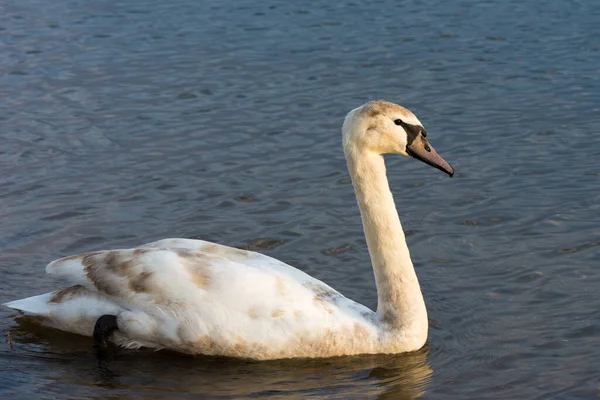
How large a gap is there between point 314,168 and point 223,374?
419 cm

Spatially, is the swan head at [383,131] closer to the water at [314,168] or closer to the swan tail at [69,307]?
the water at [314,168]

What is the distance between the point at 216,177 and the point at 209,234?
4.50 ft

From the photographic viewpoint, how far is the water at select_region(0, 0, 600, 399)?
25.6ft

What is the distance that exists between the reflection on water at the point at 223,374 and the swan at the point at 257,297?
86 millimetres

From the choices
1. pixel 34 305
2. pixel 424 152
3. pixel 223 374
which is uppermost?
pixel 424 152

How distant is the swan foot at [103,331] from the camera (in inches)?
314

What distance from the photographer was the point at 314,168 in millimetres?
11570

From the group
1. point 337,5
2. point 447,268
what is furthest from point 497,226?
point 337,5

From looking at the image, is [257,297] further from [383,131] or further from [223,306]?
[383,131]

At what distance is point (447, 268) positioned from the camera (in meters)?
9.34

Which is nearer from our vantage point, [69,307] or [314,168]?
[69,307]

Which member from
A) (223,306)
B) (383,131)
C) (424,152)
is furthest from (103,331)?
(424,152)

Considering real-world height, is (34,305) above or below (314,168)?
above

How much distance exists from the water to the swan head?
4.56 ft
